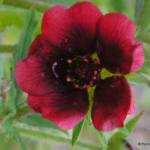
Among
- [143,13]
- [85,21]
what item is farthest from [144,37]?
[85,21]

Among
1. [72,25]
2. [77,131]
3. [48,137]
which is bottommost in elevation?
[48,137]

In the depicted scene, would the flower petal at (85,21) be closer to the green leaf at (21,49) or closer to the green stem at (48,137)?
the green leaf at (21,49)

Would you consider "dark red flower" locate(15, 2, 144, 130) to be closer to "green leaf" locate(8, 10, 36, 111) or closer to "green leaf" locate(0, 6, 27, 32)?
"green leaf" locate(8, 10, 36, 111)

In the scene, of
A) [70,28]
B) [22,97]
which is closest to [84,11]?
[70,28]

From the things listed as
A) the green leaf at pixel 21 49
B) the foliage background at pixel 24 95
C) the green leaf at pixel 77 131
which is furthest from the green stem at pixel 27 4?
the green leaf at pixel 77 131

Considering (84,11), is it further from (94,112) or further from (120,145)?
(120,145)

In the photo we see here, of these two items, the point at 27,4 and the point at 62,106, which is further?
the point at 27,4

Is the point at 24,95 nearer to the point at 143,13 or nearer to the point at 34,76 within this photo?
the point at 34,76

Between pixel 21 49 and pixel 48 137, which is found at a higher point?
pixel 21 49
